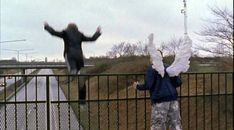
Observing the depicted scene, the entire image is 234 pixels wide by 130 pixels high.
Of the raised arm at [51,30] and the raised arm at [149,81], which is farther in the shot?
the raised arm at [51,30]

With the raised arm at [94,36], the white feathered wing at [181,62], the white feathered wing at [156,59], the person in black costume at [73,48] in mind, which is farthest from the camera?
the raised arm at [94,36]

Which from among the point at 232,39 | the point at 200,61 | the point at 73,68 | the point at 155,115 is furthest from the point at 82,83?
the point at 200,61

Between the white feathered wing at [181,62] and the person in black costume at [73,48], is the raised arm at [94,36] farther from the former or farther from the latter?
the white feathered wing at [181,62]

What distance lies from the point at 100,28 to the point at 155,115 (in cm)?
212

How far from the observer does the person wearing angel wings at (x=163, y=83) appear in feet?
20.5

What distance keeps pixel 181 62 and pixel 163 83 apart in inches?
16.6

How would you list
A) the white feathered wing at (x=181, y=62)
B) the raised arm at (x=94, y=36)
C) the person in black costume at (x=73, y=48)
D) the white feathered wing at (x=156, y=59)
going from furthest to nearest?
the raised arm at (x=94, y=36) < the person in black costume at (x=73, y=48) < the white feathered wing at (x=181, y=62) < the white feathered wing at (x=156, y=59)

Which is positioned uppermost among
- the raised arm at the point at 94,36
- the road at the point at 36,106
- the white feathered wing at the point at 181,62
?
the raised arm at the point at 94,36

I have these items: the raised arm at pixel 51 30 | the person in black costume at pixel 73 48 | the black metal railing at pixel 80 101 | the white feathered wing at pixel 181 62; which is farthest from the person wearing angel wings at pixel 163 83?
the raised arm at pixel 51 30

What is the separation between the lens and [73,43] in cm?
721

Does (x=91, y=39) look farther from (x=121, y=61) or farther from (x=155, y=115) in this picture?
(x=121, y=61)

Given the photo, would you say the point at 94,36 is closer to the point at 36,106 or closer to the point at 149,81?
the point at 36,106

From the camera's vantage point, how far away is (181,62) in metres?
6.39

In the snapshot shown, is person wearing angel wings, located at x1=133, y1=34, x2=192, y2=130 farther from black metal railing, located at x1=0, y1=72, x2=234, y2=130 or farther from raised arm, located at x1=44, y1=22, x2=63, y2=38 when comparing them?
raised arm, located at x1=44, y1=22, x2=63, y2=38
